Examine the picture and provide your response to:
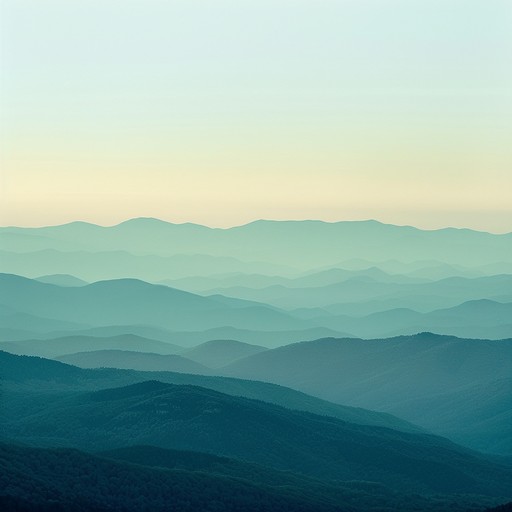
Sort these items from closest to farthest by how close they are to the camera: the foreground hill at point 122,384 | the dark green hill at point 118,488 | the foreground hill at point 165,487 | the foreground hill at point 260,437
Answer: the dark green hill at point 118,488 < the foreground hill at point 165,487 < the foreground hill at point 260,437 < the foreground hill at point 122,384

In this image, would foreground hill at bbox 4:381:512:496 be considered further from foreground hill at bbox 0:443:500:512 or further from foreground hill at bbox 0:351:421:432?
foreground hill at bbox 0:351:421:432

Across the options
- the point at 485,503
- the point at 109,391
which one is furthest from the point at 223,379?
the point at 485,503

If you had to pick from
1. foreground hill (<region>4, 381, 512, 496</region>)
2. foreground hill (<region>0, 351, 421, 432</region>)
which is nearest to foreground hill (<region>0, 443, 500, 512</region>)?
foreground hill (<region>4, 381, 512, 496</region>)

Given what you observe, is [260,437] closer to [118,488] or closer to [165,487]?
[165,487]

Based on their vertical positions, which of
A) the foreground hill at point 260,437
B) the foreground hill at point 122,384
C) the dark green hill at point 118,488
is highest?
the foreground hill at point 122,384

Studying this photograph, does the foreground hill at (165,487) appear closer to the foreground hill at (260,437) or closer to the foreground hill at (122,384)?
the foreground hill at (260,437)

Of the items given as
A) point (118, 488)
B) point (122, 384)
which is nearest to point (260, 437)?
point (118, 488)

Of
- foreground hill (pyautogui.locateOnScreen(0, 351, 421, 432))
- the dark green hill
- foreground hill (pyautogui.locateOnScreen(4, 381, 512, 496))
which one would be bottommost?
the dark green hill

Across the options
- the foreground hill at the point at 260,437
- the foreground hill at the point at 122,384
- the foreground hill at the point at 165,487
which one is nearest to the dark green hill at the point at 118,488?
the foreground hill at the point at 165,487

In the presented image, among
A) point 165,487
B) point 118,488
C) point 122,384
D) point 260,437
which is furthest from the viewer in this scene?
point 122,384
